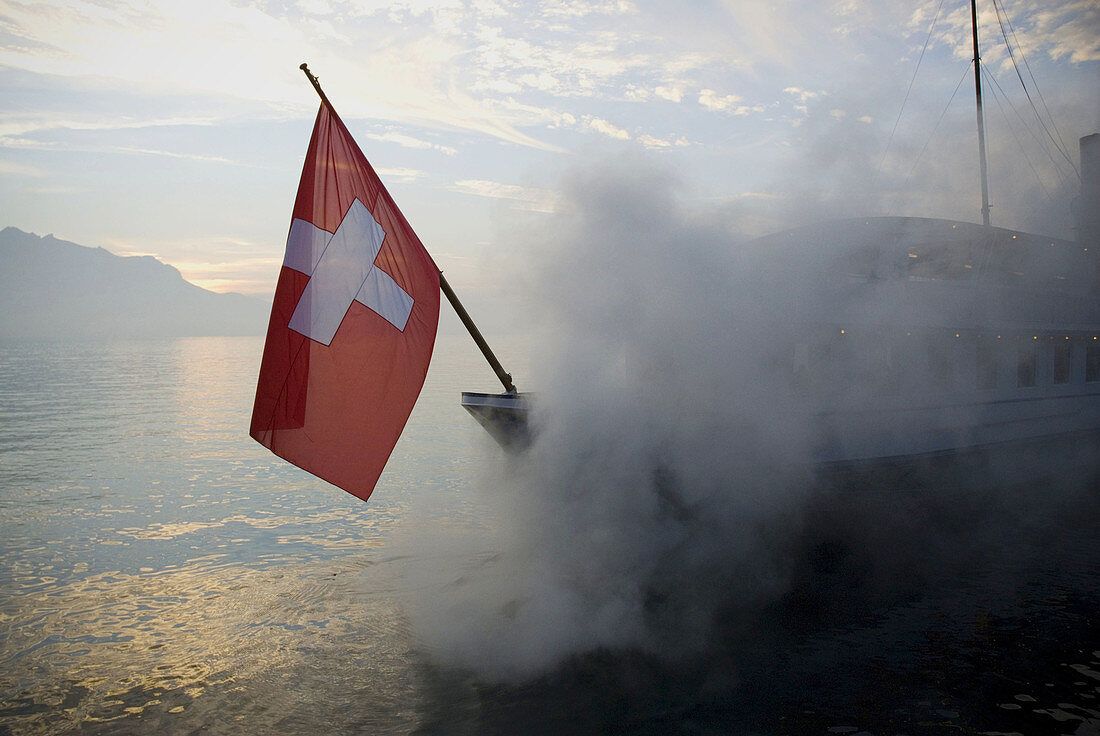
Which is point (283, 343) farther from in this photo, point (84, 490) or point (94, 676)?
point (84, 490)

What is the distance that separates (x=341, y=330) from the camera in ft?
21.9

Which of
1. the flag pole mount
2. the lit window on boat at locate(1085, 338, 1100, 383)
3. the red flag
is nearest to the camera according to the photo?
the red flag

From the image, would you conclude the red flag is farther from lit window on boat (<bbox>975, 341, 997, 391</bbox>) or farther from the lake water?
lit window on boat (<bbox>975, 341, 997, 391</bbox>)

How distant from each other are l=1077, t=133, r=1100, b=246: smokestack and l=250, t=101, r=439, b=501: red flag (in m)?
33.6

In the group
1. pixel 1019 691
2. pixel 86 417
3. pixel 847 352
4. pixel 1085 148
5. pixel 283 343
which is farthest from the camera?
pixel 86 417

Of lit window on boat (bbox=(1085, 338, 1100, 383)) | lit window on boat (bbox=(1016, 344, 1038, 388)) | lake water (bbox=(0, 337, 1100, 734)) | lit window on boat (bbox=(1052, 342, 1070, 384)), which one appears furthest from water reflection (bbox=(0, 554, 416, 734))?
lit window on boat (bbox=(1085, 338, 1100, 383))

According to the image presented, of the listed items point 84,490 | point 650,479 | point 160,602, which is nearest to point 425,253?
point 650,479

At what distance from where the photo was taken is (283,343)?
638 centimetres

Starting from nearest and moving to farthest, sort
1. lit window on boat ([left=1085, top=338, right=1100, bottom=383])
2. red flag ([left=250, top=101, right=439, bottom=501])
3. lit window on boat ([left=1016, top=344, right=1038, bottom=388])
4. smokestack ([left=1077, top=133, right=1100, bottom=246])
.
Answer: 1. red flag ([left=250, top=101, right=439, bottom=501])
2. lit window on boat ([left=1016, top=344, right=1038, bottom=388])
3. lit window on boat ([left=1085, top=338, right=1100, bottom=383])
4. smokestack ([left=1077, top=133, right=1100, bottom=246])

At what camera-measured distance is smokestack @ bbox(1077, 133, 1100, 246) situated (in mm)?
29266

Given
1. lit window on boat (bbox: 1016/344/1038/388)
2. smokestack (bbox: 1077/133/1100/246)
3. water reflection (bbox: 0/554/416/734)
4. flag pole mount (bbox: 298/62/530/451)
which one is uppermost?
smokestack (bbox: 1077/133/1100/246)

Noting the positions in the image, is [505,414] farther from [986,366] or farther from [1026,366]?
[1026,366]

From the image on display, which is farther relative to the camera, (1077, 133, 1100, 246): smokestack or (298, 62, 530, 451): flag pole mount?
(1077, 133, 1100, 246): smokestack

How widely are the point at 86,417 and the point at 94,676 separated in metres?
32.5
